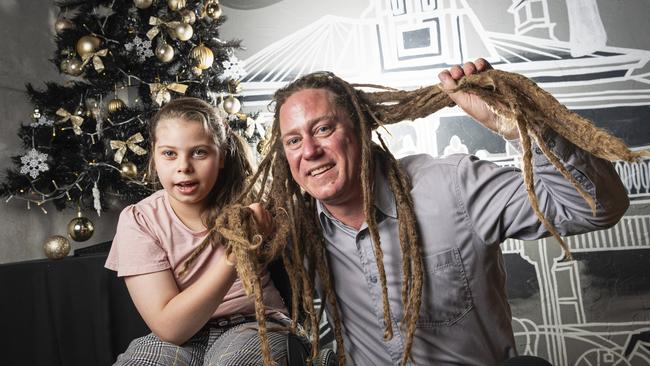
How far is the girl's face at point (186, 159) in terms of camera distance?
1.98m

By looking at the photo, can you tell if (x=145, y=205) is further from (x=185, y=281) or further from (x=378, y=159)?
(x=378, y=159)

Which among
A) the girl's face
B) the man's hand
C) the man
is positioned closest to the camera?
the man's hand

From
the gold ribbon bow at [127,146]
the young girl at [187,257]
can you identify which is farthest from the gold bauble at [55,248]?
the young girl at [187,257]

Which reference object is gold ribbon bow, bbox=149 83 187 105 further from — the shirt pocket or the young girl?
the shirt pocket

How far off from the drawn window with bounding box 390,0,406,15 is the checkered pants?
9.26ft

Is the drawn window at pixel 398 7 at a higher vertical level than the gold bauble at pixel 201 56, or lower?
higher

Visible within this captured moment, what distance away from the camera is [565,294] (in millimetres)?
3805

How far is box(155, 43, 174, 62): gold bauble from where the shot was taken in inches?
133

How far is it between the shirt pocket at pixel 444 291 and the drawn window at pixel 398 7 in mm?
2783

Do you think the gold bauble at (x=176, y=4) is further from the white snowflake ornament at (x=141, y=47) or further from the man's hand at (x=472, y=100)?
the man's hand at (x=472, y=100)

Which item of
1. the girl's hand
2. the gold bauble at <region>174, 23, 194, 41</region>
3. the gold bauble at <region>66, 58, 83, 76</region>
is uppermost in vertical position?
the gold bauble at <region>174, 23, 194, 41</region>

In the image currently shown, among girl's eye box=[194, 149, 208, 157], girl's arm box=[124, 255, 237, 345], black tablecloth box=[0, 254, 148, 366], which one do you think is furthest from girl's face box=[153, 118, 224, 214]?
black tablecloth box=[0, 254, 148, 366]

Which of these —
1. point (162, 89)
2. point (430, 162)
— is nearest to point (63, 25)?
point (162, 89)

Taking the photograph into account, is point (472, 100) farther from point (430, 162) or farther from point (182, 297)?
point (182, 297)
